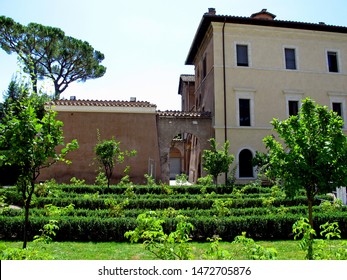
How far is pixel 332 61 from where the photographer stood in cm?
1967

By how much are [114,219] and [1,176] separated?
Result: 18.4 metres

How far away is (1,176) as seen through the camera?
2153cm

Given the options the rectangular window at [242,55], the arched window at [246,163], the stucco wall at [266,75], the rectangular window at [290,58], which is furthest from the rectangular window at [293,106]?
the arched window at [246,163]

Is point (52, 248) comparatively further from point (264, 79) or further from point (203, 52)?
point (203, 52)

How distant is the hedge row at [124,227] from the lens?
6969 millimetres

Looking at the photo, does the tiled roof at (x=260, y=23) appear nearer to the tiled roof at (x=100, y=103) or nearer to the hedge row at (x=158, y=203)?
the tiled roof at (x=100, y=103)

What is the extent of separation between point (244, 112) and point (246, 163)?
324 cm

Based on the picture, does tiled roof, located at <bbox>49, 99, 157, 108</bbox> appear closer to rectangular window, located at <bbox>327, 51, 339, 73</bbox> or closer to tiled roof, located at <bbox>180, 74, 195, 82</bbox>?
tiled roof, located at <bbox>180, 74, 195, 82</bbox>

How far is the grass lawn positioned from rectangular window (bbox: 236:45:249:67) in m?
13.8

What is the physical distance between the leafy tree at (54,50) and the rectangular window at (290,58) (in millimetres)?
18026

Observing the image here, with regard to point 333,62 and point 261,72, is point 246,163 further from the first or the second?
point 333,62

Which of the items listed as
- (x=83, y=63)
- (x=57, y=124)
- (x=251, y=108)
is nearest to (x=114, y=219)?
(x=57, y=124)

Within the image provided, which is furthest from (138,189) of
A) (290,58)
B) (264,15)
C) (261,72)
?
(264,15)
